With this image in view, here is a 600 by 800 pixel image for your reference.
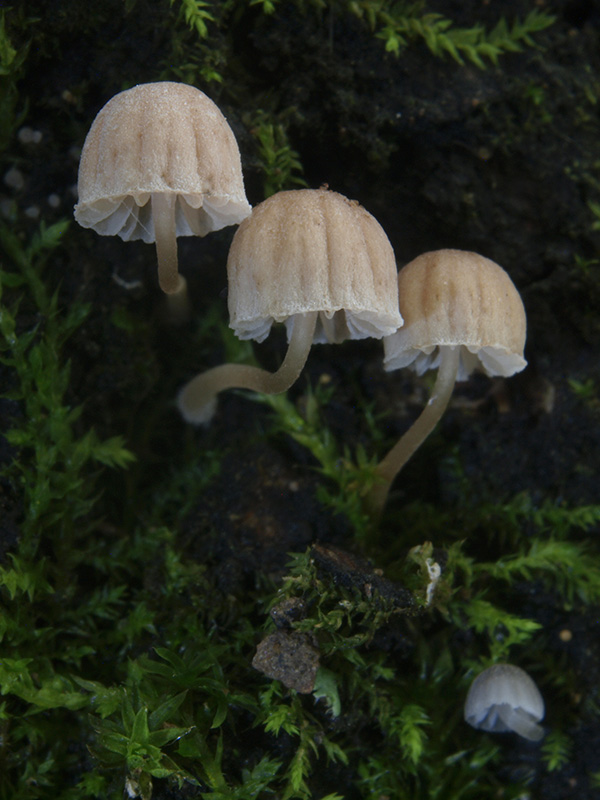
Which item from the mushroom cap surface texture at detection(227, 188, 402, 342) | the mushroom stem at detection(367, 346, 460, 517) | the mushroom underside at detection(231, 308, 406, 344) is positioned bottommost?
the mushroom stem at detection(367, 346, 460, 517)

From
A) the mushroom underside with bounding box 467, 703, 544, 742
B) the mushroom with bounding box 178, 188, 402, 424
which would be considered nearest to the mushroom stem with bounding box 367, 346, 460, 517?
the mushroom with bounding box 178, 188, 402, 424

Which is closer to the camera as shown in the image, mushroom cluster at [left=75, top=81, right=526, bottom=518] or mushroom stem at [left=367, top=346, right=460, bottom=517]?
mushroom cluster at [left=75, top=81, right=526, bottom=518]

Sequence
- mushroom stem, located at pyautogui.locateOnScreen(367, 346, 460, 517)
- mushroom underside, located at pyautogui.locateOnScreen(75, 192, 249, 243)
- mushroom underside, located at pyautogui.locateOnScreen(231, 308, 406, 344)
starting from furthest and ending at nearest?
mushroom stem, located at pyautogui.locateOnScreen(367, 346, 460, 517), mushroom underside, located at pyautogui.locateOnScreen(231, 308, 406, 344), mushroom underside, located at pyautogui.locateOnScreen(75, 192, 249, 243)

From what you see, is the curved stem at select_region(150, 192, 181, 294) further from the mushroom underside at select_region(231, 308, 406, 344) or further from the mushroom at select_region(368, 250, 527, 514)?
the mushroom at select_region(368, 250, 527, 514)

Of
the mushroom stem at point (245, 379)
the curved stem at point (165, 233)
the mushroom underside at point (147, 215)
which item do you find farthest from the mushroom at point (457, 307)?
the curved stem at point (165, 233)

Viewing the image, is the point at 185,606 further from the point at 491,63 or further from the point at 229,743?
the point at 491,63

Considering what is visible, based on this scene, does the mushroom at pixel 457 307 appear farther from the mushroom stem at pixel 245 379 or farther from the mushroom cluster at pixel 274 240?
the mushroom stem at pixel 245 379

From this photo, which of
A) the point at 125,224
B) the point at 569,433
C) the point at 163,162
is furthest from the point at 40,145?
the point at 569,433
